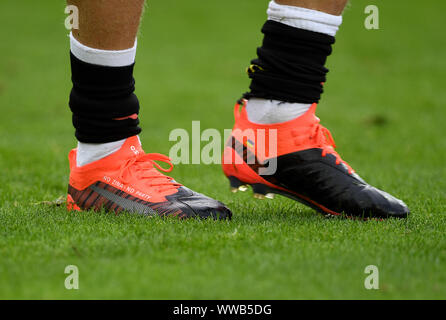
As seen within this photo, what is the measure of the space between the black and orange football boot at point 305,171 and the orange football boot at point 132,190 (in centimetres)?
23

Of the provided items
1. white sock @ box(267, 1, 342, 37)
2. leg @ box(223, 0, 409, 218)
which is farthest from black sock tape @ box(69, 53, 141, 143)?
white sock @ box(267, 1, 342, 37)

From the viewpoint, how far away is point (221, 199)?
8.71ft

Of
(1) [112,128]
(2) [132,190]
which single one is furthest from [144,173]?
(1) [112,128]

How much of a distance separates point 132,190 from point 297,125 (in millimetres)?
608

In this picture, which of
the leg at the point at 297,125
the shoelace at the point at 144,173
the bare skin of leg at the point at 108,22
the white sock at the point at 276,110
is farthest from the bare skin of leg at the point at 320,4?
the shoelace at the point at 144,173

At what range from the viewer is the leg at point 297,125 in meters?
2.07

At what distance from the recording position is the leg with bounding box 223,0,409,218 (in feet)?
6.79

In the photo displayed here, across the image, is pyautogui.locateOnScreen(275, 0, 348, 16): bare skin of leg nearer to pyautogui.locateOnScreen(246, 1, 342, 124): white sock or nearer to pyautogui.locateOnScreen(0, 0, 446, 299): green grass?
pyautogui.locateOnScreen(246, 1, 342, 124): white sock

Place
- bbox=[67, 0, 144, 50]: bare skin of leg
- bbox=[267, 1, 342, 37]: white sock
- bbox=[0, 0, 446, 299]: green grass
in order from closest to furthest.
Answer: bbox=[0, 0, 446, 299]: green grass < bbox=[67, 0, 144, 50]: bare skin of leg < bbox=[267, 1, 342, 37]: white sock

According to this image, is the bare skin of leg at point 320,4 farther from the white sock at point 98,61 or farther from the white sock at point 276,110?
the white sock at point 98,61

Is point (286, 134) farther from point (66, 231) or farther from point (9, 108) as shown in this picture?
point (9, 108)

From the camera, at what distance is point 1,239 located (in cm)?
174

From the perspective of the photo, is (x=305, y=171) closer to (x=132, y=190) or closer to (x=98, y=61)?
(x=132, y=190)
